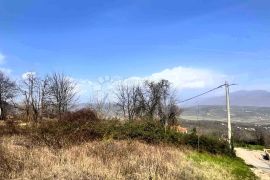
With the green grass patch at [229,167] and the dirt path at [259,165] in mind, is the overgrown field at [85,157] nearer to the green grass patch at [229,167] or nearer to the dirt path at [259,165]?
the green grass patch at [229,167]

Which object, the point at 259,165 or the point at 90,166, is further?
the point at 259,165

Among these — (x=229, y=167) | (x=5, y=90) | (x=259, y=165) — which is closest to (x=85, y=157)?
(x=229, y=167)

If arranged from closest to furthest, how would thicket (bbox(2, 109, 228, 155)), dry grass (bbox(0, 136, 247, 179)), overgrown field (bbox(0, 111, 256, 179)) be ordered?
dry grass (bbox(0, 136, 247, 179)) < overgrown field (bbox(0, 111, 256, 179)) < thicket (bbox(2, 109, 228, 155))

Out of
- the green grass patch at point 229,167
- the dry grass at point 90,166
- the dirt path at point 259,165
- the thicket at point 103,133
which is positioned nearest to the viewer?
the dry grass at point 90,166

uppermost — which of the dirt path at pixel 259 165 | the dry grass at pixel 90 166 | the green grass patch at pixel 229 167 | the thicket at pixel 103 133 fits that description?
the thicket at pixel 103 133

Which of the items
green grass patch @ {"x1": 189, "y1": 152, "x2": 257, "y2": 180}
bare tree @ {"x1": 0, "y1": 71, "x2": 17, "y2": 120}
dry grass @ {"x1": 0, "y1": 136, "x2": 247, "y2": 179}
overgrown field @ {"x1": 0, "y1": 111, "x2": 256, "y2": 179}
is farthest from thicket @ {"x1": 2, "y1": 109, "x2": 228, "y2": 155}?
bare tree @ {"x1": 0, "y1": 71, "x2": 17, "y2": 120}

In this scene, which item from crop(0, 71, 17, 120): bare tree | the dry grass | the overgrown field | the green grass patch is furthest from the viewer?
crop(0, 71, 17, 120): bare tree

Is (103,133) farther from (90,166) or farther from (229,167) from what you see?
(90,166)

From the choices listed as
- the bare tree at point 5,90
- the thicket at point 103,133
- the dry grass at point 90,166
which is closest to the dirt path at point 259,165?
the thicket at point 103,133

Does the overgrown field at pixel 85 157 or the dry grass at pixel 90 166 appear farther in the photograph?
the overgrown field at pixel 85 157

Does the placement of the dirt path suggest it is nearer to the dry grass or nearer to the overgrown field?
the overgrown field

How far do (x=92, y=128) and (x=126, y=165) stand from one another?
39.3ft

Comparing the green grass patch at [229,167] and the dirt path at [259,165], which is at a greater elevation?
the green grass patch at [229,167]

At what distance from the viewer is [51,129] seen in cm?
2322
